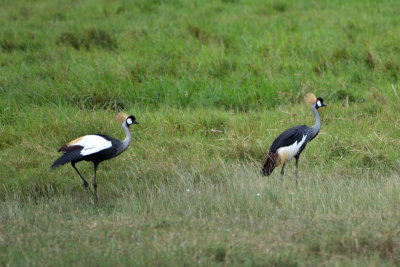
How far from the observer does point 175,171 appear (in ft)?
20.6

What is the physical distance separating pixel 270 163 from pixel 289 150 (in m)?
0.23

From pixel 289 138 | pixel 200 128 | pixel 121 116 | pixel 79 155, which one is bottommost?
pixel 200 128

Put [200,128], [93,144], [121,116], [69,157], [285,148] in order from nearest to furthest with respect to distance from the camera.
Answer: [69,157] → [93,144] → [285,148] → [121,116] → [200,128]

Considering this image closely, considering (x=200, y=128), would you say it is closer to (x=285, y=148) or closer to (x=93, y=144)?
(x=285, y=148)

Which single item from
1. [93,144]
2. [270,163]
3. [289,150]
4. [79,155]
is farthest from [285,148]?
[79,155]

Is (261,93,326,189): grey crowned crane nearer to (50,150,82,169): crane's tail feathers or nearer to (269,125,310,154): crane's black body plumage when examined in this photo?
(269,125,310,154): crane's black body plumage

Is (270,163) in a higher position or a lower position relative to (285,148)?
lower

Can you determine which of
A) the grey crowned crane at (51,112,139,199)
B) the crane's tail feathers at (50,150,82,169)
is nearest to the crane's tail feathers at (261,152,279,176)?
the grey crowned crane at (51,112,139,199)

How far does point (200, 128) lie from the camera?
7391mm

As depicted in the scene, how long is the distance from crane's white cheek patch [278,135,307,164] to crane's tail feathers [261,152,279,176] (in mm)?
55

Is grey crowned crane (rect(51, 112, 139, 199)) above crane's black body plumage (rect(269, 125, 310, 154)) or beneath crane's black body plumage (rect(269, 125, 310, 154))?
above

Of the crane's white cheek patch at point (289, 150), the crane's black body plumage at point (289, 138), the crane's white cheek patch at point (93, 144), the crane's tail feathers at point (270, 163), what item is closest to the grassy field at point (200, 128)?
the crane's tail feathers at point (270, 163)

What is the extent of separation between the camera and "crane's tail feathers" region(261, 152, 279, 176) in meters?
5.97

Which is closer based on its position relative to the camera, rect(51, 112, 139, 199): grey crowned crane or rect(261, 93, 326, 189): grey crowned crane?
rect(51, 112, 139, 199): grey crowned crane
